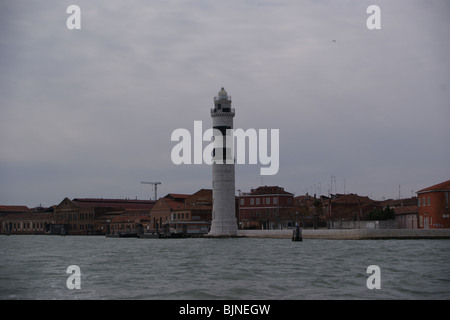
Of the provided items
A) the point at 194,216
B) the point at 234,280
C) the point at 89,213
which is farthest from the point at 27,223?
the point at 234,280

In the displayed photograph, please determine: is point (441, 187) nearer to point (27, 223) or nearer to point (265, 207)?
point (265, 207)

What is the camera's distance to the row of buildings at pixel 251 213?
6612 cm

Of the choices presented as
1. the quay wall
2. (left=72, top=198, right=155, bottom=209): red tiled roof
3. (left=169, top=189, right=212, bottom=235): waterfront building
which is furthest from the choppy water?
(left=72, top=198, right=155, bottom=209): red tiled roof

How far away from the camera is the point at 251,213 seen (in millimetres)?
87562

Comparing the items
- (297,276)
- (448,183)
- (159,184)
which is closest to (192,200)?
(448,183)

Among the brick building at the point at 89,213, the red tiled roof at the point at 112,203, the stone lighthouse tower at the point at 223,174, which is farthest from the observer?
the red tiled roof at the point at 112,203

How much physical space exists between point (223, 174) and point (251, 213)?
19.7 m

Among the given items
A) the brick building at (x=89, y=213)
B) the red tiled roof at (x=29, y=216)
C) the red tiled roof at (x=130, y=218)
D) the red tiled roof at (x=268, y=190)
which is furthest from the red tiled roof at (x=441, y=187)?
the red tiled roof at (x=29, y=216)

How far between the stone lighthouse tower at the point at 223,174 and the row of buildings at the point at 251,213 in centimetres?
953

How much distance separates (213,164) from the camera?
69.7 meters

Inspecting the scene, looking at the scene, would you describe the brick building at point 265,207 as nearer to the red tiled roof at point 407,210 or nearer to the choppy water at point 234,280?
the red tiled roof at point 407,210

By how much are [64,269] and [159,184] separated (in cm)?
11796
